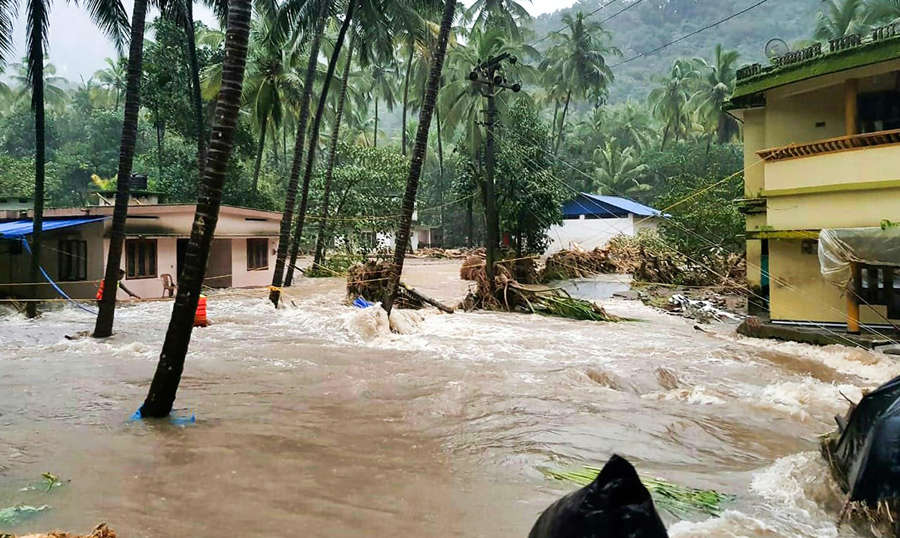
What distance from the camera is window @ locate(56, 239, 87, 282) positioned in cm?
1950

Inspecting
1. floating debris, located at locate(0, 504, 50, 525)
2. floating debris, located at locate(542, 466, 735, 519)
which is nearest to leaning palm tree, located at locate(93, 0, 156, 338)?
floating debris, located at locate(0, 504, 50, 525)

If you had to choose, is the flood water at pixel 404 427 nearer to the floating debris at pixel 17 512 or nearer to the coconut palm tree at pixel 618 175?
the floating debris at pixel 17 512

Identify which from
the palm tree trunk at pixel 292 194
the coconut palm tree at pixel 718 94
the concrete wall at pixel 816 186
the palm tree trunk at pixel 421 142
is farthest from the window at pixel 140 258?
the coconut palm tree at pixel 718 94

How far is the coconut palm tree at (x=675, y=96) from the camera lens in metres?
→ 51.3

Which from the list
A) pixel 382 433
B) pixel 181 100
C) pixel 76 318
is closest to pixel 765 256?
pixel 382 433

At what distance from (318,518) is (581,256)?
27.0 meters

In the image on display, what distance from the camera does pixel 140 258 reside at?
67.6 ft

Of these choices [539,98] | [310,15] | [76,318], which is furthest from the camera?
[539,98]

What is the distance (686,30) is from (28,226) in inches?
3895

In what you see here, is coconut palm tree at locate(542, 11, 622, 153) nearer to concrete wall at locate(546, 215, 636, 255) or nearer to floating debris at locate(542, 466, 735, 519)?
concrete wall at locate(546, 215, 636, 255)

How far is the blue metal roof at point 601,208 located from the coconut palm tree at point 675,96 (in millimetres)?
14922

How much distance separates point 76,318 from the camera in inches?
676

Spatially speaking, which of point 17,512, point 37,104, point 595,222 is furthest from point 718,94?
point 17,512

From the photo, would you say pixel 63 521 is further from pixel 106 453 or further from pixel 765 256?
pixel 765 256
